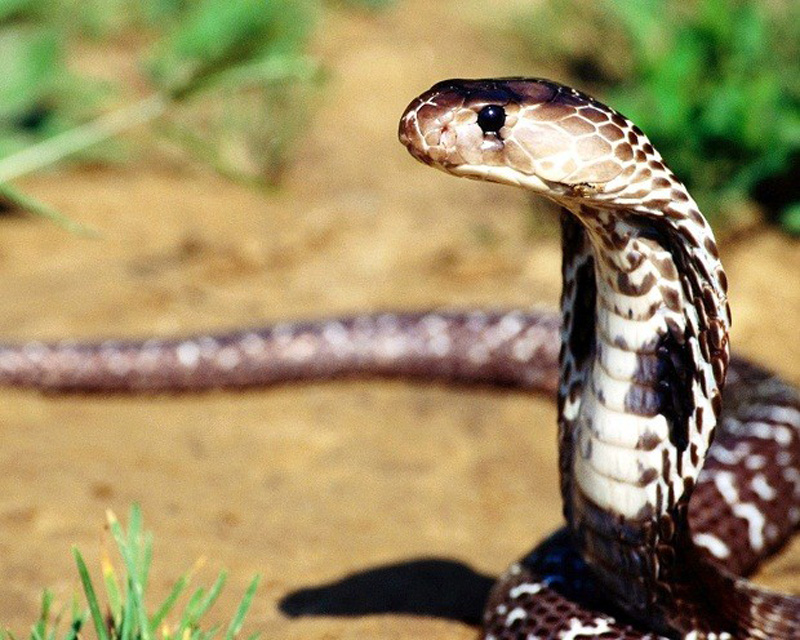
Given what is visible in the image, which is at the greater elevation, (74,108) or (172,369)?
(74,108)

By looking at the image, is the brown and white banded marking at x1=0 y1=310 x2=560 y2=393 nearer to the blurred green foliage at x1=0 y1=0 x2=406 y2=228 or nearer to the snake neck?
the blurred green foliage at x1=0 y1=0 x2=406 y2=228

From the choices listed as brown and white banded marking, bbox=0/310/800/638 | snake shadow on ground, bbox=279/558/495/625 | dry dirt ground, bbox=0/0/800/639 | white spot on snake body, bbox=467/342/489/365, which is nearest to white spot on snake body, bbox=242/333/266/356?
brown and white banded marking, bbox=0/310/800/638

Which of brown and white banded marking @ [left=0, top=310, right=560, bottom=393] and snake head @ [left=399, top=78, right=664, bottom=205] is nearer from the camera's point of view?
snake head @ [left=399, top=78, right=664, bottom=205]

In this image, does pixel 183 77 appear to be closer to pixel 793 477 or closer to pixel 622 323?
pixel 793 477

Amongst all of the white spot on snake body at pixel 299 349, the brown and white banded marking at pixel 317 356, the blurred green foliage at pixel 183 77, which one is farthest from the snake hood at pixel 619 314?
the blurred green foliage at pixel 183 77

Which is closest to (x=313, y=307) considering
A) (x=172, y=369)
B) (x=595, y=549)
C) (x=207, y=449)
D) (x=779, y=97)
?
(x=172, y=369)

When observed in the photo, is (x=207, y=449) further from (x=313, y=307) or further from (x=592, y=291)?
(x=592, y=291)
